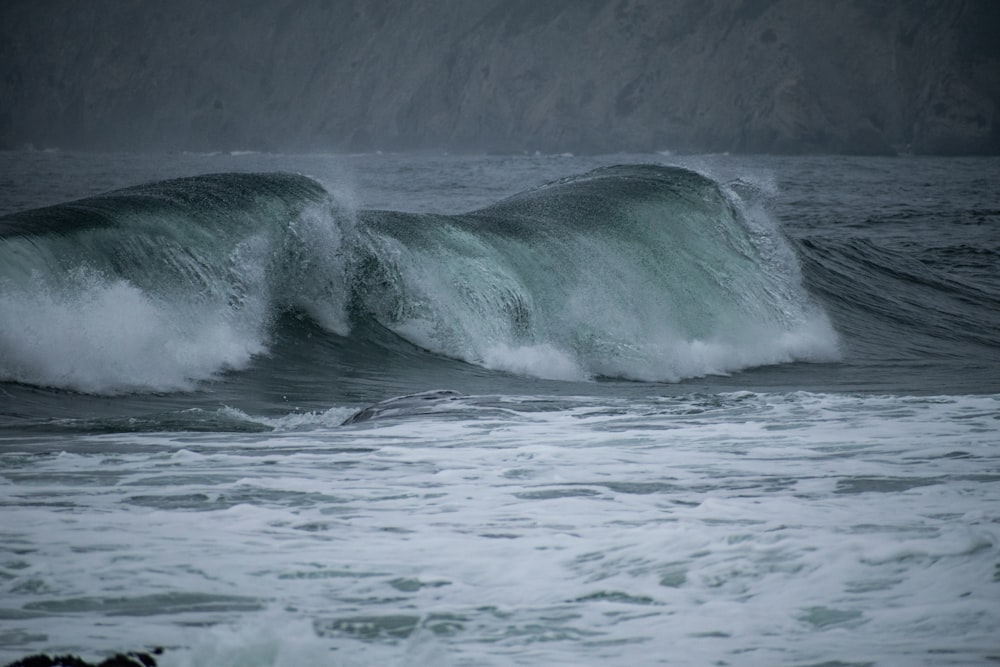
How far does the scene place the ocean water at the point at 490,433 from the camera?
3707 mm

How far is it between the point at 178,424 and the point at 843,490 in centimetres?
364

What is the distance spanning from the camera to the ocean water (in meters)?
3.71

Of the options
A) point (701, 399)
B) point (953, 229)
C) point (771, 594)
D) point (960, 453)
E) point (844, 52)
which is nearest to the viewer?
point (771, 594)

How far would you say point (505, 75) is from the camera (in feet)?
323

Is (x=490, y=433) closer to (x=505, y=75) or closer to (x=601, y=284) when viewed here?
(x=601, y=284)

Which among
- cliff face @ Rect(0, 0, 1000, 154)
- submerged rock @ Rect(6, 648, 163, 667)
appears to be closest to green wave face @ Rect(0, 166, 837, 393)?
submerged rock @ Rect(6, 648, 163, 667)

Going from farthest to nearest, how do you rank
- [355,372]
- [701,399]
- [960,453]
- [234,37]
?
1. [234,37]
2. [355,372]
3. [701,399]
4. [960,453]

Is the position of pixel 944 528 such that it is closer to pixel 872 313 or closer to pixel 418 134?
pixel 872 313

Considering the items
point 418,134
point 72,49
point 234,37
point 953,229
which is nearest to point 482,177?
point 953,229

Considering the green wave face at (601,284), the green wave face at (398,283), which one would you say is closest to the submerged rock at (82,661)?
the green wave face at (398,283)

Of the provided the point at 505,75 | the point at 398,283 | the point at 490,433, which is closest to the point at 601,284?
the point at 398,283

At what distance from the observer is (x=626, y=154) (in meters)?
89.6

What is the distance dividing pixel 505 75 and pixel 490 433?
94.3 metres

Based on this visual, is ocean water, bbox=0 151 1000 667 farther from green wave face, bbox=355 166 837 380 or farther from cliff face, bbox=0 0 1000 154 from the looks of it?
cliff face, bbox=0 0 1000 154
